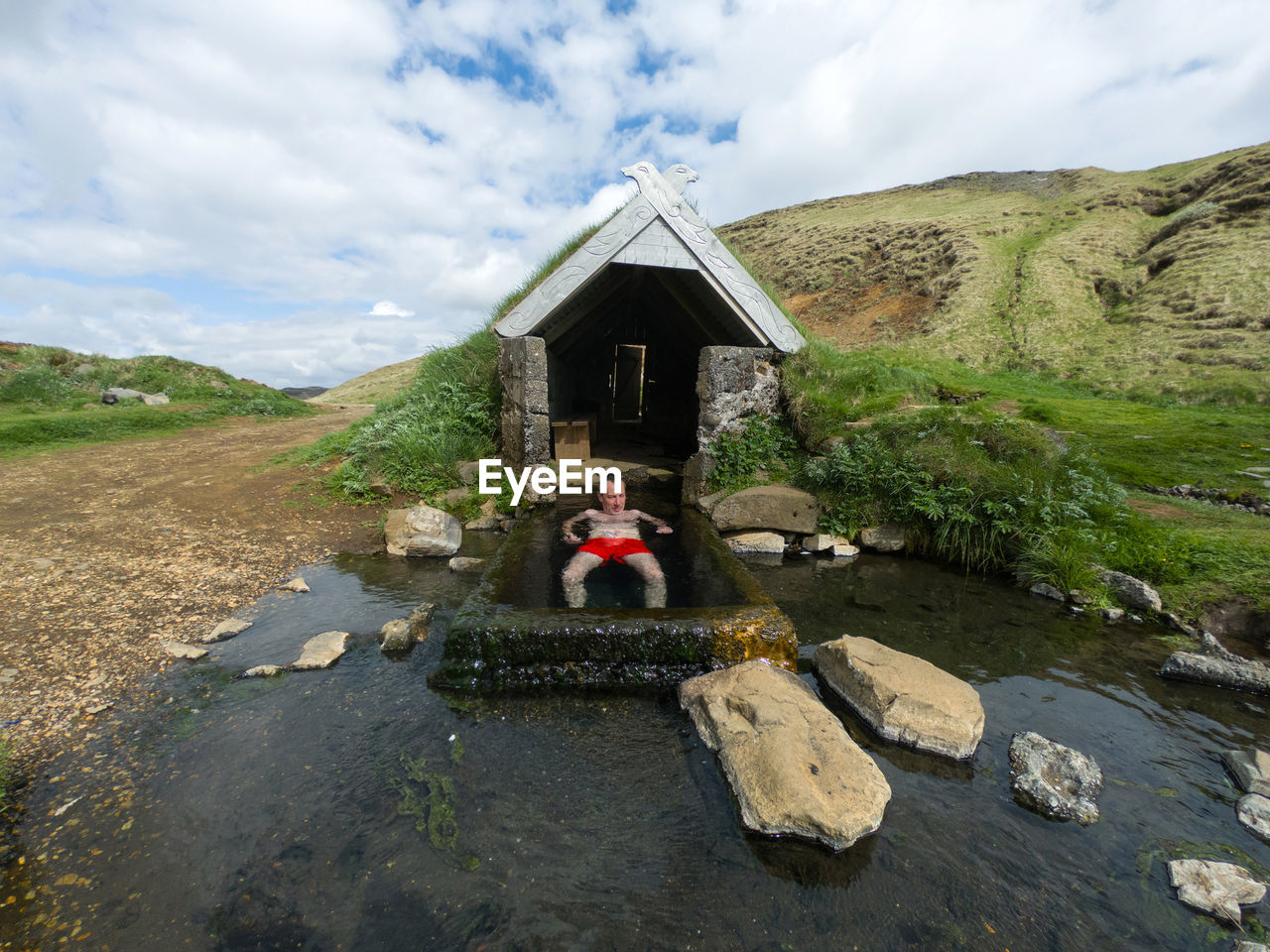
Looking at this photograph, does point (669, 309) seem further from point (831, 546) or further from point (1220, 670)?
point (1220, 670)

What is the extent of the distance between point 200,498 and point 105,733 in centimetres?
544

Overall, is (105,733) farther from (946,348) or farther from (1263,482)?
(946,348)

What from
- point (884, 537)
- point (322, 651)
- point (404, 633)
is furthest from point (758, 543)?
point (322, 651)

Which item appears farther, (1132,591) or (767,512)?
(767,512)

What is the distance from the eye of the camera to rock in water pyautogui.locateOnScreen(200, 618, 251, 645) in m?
4.34

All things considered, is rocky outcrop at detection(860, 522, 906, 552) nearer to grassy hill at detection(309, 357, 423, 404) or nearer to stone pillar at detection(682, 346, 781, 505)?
stone pillar at detection(682, 346, 781, 505)

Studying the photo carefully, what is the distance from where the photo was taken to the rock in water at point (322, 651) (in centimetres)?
400

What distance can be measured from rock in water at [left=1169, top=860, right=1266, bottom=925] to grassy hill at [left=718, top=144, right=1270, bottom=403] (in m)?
10.4

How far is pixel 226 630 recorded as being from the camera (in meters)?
4.41

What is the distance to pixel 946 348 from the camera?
1981 cm

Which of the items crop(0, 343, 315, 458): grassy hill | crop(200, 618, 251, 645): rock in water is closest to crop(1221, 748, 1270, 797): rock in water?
crop(200, 618, 251, 645): rock in water

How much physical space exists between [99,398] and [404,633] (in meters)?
15.6

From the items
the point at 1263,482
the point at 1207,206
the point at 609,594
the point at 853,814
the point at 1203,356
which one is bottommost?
the point at 853,814

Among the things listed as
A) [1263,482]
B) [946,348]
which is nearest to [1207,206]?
[946,348]
